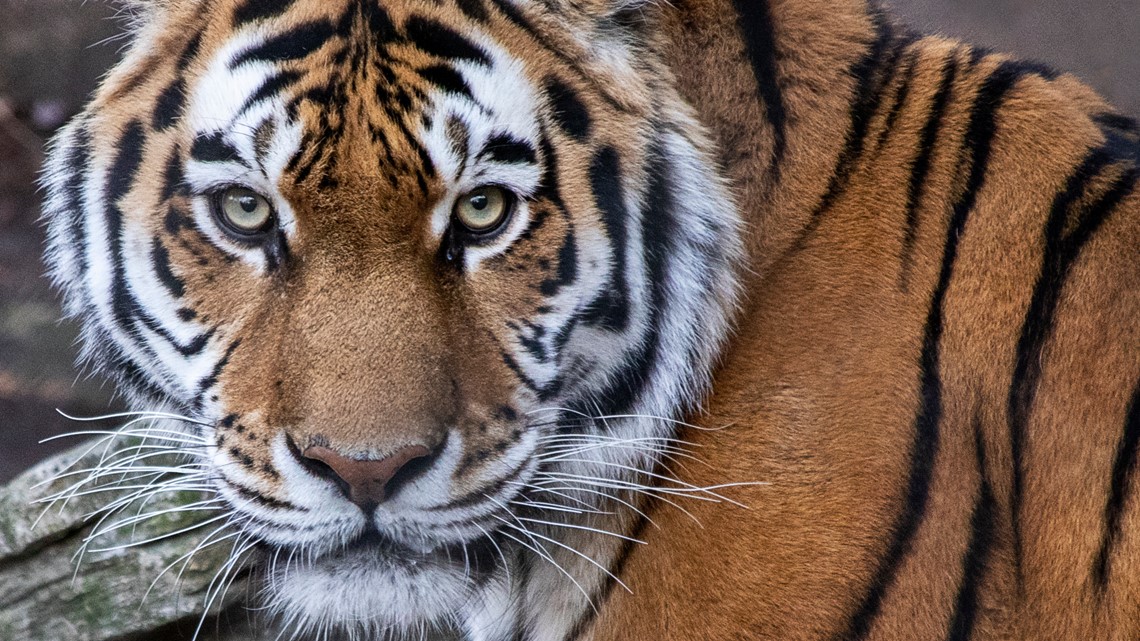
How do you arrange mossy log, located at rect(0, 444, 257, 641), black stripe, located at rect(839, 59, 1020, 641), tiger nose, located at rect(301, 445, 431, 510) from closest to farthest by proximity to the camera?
1. tiger nose, located at rect(301, 445, 431, 510)
2. black stripe, located at rect(839, 59, 1020, 641)
3. mossy log, located at rect(0, 444, 257, 641)

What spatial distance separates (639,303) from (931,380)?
0.25 metres

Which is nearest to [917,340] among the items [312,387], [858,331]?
[858,331]

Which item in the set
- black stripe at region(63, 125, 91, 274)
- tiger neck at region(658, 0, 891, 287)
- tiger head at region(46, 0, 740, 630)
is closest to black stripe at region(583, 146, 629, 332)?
tiger head at region(46, 0, 740, 630)

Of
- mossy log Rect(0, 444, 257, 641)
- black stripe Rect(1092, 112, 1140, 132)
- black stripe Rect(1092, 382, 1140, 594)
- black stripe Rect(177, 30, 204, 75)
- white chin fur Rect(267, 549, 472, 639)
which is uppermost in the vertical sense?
black stripe Rect(1092, 112, 1140, 132)

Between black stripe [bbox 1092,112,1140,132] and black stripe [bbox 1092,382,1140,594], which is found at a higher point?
black stripe [bbox 1092,112,1140,132]

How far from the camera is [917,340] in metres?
0.87

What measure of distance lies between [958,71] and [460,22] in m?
0.44

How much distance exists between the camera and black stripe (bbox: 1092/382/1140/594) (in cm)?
83

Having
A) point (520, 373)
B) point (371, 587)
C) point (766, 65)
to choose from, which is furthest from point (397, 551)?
point (766, 65)

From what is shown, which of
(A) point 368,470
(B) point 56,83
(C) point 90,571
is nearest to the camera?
(A) point 368,470

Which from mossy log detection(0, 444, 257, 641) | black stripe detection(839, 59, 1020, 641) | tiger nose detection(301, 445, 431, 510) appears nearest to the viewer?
tiger nose detection(301, 445, 431, 510)

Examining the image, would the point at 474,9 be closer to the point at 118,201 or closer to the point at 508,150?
the point at 508,150

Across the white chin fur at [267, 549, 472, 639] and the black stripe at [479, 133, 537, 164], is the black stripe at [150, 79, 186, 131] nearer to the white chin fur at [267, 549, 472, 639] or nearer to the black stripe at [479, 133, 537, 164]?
the black stripe at [479, 133, 537, 164]

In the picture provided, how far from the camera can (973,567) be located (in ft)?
2.77
